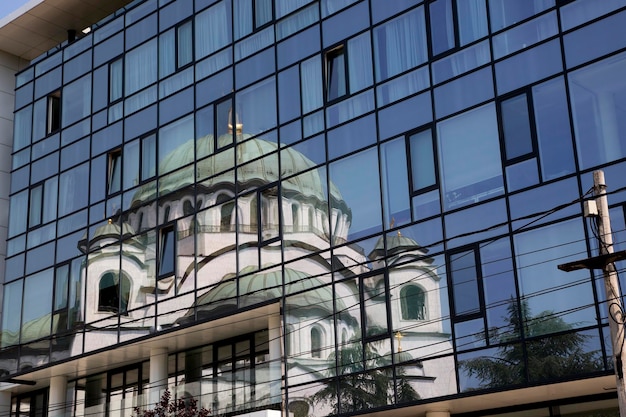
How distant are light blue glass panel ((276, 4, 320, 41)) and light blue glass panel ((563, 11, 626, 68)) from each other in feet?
27.7

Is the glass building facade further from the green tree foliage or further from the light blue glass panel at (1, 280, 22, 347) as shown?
the green tree foliage

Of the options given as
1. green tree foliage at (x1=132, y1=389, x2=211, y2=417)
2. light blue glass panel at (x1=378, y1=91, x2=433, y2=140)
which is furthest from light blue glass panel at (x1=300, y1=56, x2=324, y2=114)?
green tree foliage at (x1=132, y1=389, x2=211, y2=417)

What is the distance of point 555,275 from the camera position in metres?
23.0

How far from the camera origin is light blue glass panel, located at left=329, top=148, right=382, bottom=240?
26984 mm

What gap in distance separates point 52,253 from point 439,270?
1660 centimetres

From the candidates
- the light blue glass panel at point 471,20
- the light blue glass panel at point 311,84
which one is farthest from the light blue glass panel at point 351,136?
the light blue glass panel at point 471,20

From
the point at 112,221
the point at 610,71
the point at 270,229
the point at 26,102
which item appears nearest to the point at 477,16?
the point at 610,71

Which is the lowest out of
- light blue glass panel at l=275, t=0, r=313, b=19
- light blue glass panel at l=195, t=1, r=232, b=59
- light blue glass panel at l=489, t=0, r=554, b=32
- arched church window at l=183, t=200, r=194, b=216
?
arched church window at l=183, t=200, r=194, b=216

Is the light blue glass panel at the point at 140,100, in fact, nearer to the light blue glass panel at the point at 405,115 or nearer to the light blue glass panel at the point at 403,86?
the light blue glass panel at the point at 403,86

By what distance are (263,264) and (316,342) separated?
10.0 feet

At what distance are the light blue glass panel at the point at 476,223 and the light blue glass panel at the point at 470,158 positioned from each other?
248mm

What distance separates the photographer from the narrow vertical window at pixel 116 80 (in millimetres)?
36344

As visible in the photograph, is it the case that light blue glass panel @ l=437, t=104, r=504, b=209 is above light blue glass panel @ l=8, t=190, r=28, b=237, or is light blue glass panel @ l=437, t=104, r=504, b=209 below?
below

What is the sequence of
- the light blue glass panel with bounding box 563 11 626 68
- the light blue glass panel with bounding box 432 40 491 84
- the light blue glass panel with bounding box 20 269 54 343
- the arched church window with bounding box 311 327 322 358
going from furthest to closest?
the light blue glass panel with bounding box 20 269 54 343 < the arched church window with bounding box 311 327 322 358 < the light blue glass panel with bounding box 432 40 491 84 < the light blue glass panel with bounding box 563 11 626 68
